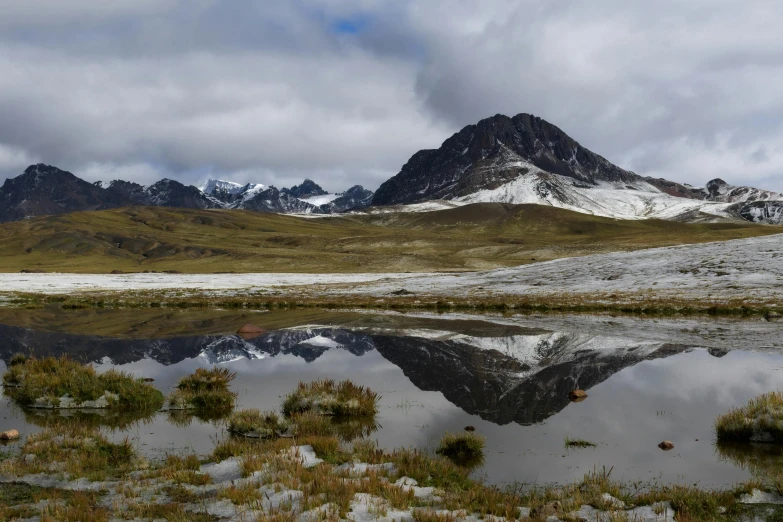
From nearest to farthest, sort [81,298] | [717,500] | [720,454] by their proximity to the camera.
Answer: [717,500] → [720,454] → [81,298]

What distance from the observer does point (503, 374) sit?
23.4 m

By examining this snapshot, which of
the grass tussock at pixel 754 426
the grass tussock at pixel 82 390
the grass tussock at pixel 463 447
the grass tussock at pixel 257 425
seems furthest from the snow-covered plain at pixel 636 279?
the grass tussock at pixel 257 425

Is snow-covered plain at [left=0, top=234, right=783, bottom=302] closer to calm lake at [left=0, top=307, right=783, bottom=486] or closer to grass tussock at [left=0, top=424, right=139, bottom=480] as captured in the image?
calm lake at [left=0, top=307, right=783, bottom=486]

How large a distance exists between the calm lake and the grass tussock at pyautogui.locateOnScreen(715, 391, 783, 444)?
0.45 meters

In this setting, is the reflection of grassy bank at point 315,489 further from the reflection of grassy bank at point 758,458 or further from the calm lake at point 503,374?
the calm lake at point 503,374

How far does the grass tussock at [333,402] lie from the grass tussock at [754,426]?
989 centimetres

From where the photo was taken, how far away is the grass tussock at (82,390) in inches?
766

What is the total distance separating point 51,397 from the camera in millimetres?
19562

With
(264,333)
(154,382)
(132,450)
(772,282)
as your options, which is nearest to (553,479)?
(132,450)

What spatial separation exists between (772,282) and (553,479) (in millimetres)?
62622

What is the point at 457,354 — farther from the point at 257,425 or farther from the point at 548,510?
the point at 548,510

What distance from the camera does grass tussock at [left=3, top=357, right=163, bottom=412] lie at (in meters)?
19.5

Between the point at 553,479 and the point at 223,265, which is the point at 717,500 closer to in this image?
the point at 553,479

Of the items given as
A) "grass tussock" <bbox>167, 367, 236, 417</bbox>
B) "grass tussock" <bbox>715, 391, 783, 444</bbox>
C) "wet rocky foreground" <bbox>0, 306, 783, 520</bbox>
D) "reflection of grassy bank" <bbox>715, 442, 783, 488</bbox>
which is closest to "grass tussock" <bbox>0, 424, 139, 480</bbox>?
"wet rocky foreground" <bbox>0, 306, 783, 520</bbox>
